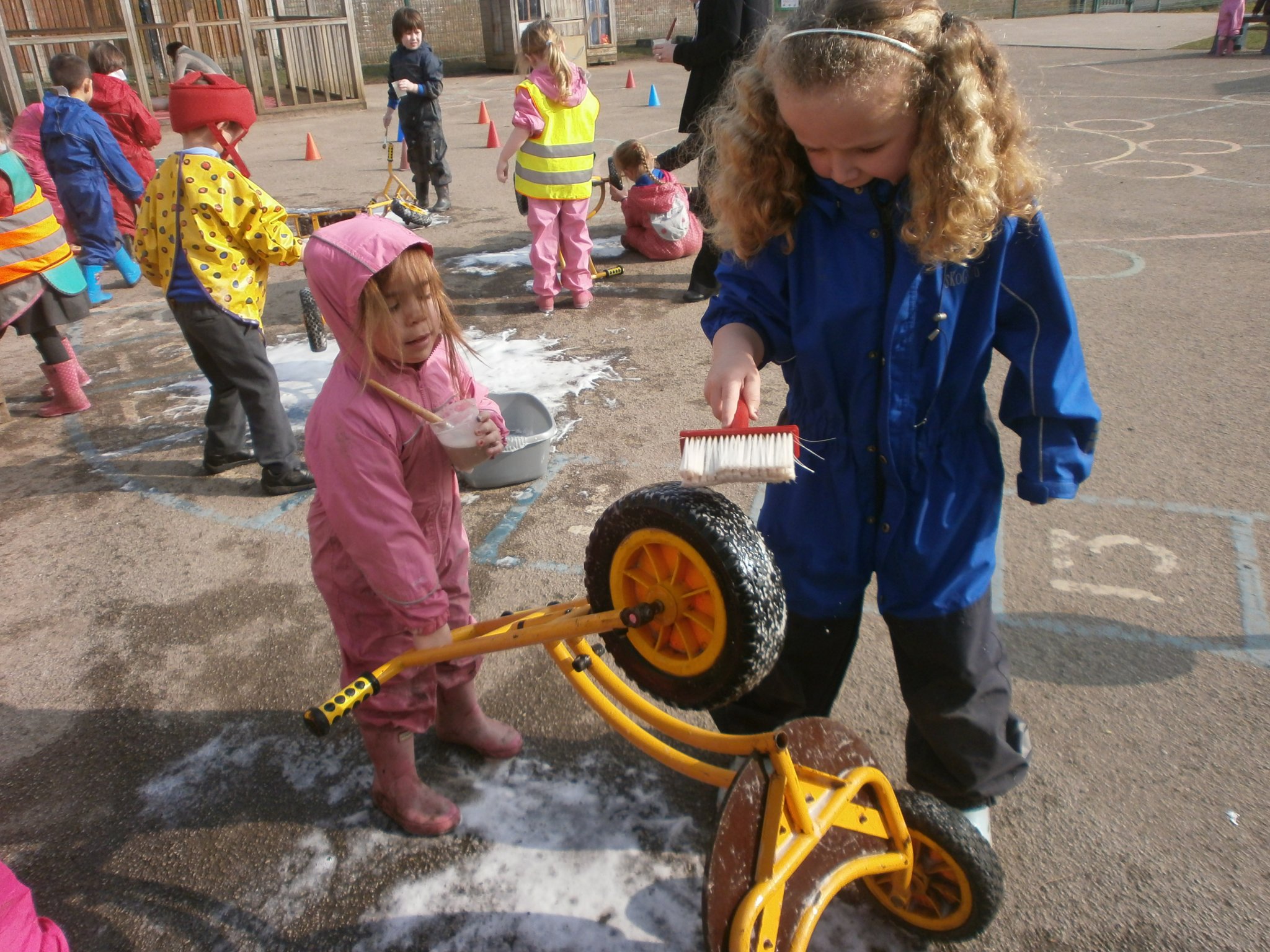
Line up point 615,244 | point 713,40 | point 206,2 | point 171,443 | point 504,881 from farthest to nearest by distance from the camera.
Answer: point 206,2, point 615,244, point 713,40, point 171,443, point 504,881

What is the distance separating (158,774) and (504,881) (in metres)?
1.12

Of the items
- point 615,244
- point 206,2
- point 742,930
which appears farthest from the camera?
point 206,2

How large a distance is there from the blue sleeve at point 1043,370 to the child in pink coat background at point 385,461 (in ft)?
3.57

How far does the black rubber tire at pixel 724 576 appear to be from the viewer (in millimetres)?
1569

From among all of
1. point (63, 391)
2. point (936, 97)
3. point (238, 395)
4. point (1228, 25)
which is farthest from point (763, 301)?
point (1228, 25)

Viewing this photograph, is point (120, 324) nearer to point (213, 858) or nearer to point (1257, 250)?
point (213, 858)

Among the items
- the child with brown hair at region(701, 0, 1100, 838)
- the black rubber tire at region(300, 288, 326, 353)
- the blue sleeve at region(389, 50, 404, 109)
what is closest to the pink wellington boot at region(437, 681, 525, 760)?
the child with brown hair at region(701, 0, 1100, 838)

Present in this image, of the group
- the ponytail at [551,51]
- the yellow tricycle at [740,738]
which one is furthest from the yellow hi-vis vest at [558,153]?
the yellow tricycle at [740,738]

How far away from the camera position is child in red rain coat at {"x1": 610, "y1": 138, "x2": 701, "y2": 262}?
6.91 m

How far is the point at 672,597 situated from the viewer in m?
1.71


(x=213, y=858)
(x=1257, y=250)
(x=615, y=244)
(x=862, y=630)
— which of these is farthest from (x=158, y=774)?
(x=1257, y=250)

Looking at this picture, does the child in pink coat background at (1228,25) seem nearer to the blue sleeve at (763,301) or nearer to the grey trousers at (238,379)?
the grey trousers at (238,379)

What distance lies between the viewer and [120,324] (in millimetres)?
6434

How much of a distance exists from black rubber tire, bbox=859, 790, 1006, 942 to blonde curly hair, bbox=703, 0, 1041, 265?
3.64ft
